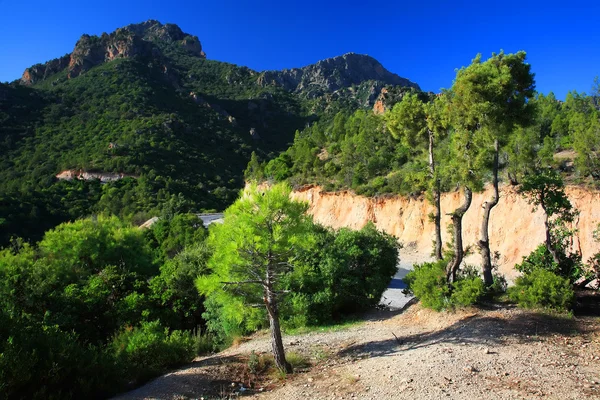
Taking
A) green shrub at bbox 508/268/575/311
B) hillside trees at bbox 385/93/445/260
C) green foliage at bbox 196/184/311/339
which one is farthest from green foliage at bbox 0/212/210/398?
hillside trees at bbox 385/93/445/260

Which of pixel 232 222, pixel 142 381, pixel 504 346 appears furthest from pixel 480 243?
pixel 142 381

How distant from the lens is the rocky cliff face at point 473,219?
2003 centimetres

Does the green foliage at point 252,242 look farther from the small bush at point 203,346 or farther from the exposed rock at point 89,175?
the exposed rock at point 89,175

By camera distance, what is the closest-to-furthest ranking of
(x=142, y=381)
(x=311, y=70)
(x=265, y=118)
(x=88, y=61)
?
(x=142, y=381) < (x=88, y=61) < (x=265, y=118) < (x=311, y=70)

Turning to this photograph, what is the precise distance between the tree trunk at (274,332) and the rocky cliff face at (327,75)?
12280 cm

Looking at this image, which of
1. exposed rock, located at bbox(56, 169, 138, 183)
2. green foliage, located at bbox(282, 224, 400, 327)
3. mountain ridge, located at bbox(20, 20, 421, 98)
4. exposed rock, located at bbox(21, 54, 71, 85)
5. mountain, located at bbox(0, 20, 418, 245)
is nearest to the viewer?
green foliage, located at bbox(282, 224, 400, 327)

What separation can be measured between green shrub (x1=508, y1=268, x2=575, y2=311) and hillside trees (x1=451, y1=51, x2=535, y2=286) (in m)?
1.39

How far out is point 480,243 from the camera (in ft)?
35.4

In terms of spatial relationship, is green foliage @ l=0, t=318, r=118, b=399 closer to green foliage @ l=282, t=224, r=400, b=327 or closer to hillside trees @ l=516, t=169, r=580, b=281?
green foliage @ l=282, t=224, r=400, b=327

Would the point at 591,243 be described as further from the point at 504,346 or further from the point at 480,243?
the point at 504,346

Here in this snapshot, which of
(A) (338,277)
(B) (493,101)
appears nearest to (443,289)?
(A) (338,277)

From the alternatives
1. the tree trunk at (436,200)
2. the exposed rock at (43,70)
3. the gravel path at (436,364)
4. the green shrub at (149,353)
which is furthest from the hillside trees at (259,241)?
the exposed rock at (43,70)

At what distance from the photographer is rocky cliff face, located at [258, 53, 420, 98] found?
134875 mm

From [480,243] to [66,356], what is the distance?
10.7 metres
